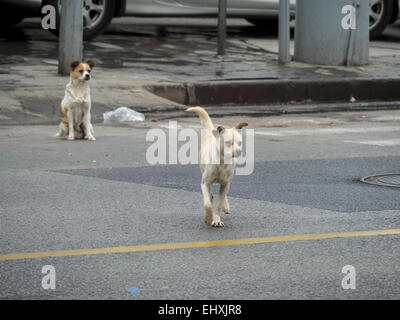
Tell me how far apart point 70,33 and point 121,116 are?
216cm

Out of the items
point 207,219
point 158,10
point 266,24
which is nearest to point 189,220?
point 207,219

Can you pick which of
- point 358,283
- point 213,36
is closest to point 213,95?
point 213,36

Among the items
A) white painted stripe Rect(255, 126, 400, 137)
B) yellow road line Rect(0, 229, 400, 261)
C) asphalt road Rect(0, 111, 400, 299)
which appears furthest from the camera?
white painted stripe Rect(255, 126, 400, 137)

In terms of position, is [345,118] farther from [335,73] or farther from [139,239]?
[139,239]

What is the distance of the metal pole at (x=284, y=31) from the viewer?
16.1 meters

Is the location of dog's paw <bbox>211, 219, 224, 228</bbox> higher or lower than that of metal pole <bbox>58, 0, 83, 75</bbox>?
lower

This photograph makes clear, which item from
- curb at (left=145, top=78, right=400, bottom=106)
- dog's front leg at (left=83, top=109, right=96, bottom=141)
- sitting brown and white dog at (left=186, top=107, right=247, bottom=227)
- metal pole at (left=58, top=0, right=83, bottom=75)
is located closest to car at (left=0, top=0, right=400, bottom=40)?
metal pole at (left=58, top=0, right=83, bottom=75)

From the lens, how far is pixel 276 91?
48.5 feet

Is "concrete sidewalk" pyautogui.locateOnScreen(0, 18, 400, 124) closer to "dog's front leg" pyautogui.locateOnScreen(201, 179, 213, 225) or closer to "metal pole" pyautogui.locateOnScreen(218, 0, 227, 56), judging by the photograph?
"metal pole" pyautogui.locateOnScreen(218, 0, 227, 56)

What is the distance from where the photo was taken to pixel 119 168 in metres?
9.31

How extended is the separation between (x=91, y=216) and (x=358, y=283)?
234cm

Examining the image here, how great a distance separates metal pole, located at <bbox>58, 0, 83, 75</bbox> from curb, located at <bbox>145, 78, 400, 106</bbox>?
1225 mm

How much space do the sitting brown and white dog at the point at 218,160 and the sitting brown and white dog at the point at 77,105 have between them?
401cm

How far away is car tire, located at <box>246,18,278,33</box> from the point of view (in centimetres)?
2050
